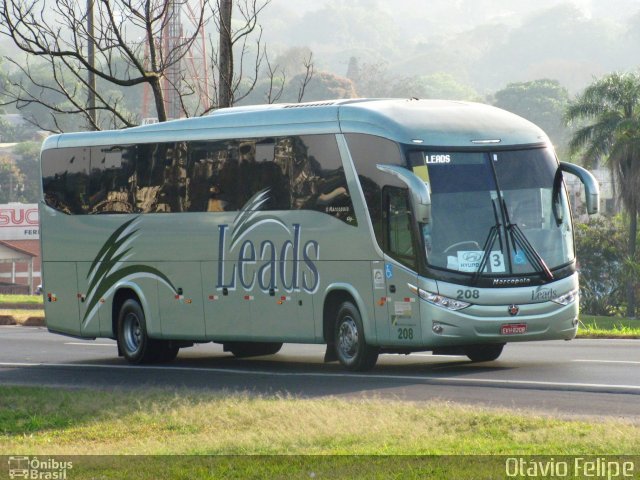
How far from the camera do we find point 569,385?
15922 mm

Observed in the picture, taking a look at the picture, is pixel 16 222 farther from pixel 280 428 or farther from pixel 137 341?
pixel 280 428

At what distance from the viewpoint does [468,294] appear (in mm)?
17203

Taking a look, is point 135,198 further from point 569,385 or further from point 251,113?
point 569,385

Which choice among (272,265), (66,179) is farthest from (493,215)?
(66,179)

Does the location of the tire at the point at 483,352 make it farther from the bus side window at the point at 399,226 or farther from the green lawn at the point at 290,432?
the green lawn at the point at 290,432

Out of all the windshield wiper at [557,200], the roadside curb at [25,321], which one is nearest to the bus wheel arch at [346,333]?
the windshield wiper at [557,200]

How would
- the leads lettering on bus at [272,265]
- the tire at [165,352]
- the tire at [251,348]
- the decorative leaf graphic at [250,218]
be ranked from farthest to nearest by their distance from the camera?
the tire at [251,348] → the tire at [165,352] → the decorative leaf graphic at [250,218] → the leads lettering on bus at [272,265]

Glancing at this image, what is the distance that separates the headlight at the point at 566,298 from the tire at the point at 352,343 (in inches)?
94.2

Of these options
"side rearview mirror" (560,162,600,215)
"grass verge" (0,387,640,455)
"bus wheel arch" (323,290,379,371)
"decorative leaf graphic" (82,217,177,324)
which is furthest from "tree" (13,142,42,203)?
"grass verge" (0,387,640,455)

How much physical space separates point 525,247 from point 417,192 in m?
1.62

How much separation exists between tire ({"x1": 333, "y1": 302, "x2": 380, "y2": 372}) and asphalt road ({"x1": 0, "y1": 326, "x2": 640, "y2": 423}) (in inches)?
7.4

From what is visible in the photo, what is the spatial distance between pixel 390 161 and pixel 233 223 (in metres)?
3.18

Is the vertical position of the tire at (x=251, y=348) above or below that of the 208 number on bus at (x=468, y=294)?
below

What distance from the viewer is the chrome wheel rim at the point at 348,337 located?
60.0 feet
